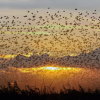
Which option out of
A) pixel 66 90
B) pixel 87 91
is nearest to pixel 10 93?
pixel 66 90

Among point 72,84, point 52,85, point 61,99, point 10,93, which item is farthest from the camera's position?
point 72,84

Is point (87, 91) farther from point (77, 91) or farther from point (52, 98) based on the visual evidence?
point (52, 98)

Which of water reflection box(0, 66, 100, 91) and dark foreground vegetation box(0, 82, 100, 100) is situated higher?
water reflection box(0, 66, 100, 91)

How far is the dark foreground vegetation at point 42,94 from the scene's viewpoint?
318 inches

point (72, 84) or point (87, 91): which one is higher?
point (72, 84)

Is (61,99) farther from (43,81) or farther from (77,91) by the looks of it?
(43,81)

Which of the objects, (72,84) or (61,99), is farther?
(72,84)

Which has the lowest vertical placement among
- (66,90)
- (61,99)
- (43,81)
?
(61,99)

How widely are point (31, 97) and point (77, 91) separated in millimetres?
1335

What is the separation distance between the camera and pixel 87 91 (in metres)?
8.77

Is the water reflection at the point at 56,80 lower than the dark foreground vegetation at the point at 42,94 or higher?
higher

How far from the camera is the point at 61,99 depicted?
7.91 m

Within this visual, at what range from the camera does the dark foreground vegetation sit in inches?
318

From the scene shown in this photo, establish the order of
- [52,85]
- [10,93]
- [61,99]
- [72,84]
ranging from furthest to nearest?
1. [72,84]
2. [52,85]
3. [10,93]
4. [61,99]
